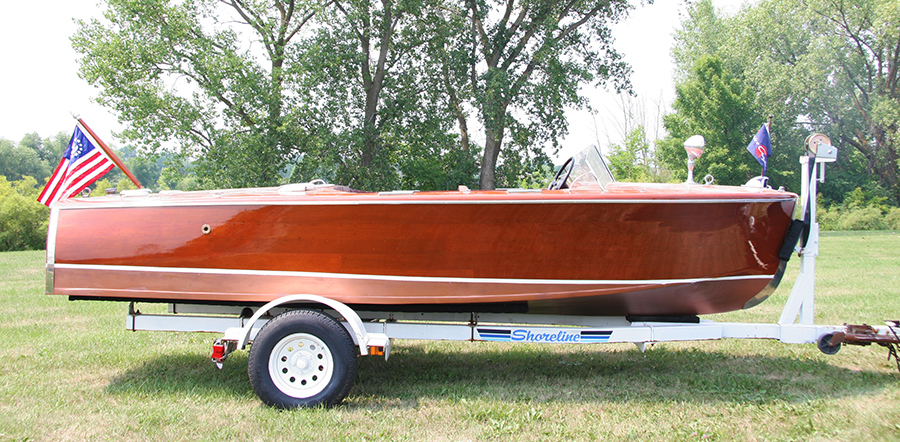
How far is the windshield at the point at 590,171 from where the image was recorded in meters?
4.18

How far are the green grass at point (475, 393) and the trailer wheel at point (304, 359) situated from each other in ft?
0.38

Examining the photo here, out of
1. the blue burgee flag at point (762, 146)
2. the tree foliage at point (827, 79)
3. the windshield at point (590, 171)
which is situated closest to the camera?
the windshield at point (590, 171)

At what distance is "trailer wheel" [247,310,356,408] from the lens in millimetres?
3646

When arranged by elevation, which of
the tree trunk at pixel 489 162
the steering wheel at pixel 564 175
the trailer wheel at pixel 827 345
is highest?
the tree trunk at pixel 489 162

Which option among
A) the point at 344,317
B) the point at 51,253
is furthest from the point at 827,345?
the point at 51,253

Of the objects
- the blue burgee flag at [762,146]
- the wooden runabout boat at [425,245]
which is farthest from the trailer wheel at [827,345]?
the blue burgee flag at [762,146]

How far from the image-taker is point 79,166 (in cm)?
461

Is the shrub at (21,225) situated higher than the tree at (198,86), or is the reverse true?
the tree at (198,86)

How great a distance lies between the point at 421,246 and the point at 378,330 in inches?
28.9

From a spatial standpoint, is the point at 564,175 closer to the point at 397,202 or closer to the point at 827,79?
the point at 397,202

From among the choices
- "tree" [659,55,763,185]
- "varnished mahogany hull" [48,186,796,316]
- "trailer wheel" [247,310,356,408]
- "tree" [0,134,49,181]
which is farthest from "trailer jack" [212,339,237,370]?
"tree" [0,134,49,181]

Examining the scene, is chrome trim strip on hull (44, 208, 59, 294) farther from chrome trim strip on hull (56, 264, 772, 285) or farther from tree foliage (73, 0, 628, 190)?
tree foliage (73, 0, 628, 190)

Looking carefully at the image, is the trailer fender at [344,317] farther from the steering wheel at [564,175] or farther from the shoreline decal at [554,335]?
the steering wheel at [564,175]

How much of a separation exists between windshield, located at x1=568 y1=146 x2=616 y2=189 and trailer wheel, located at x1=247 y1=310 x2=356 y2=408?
2033mm
